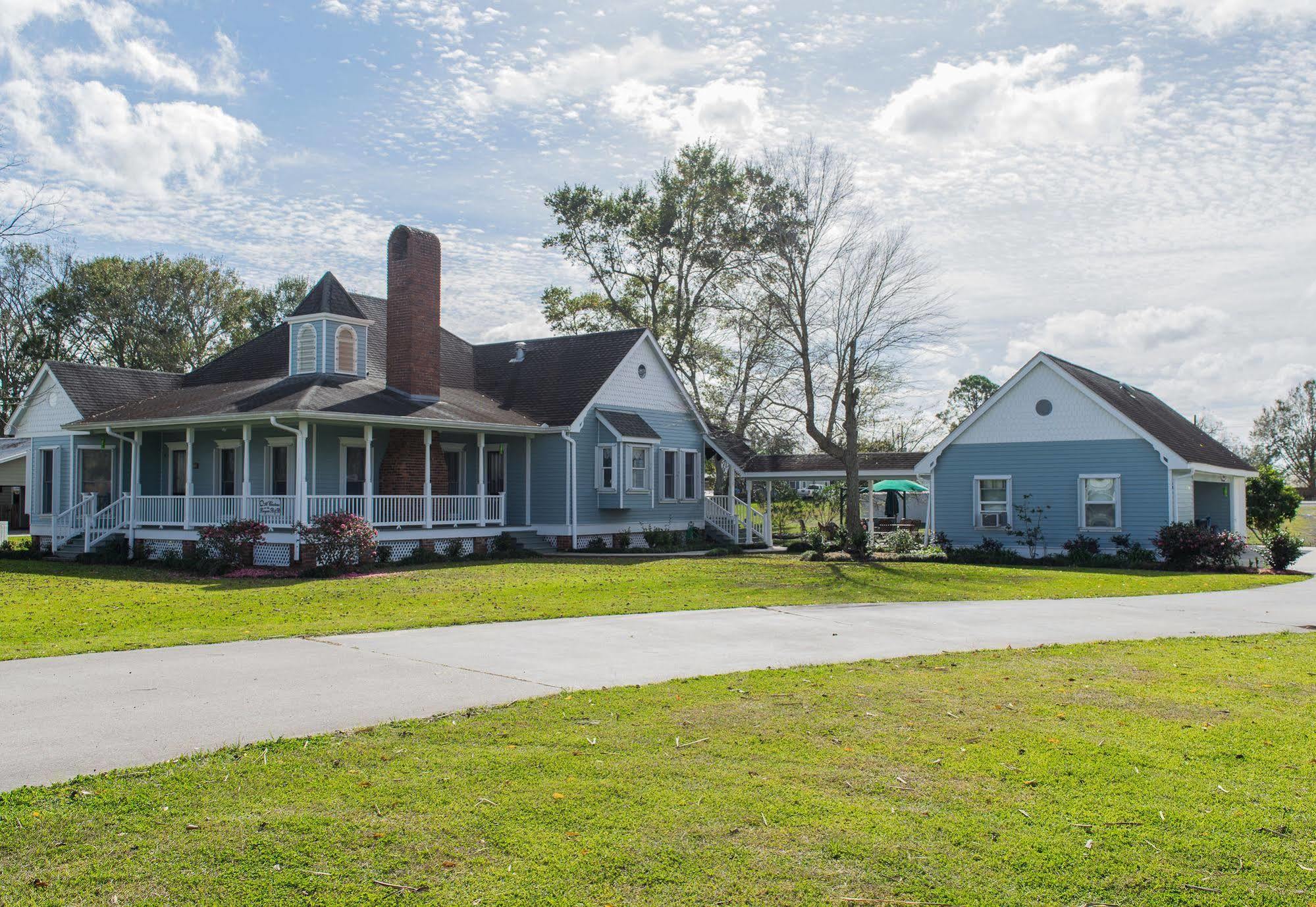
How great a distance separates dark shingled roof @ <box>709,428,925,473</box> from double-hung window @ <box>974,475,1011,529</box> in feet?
8.24

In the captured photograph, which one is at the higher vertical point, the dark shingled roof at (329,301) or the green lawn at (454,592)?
the dark shingled roof at (329,301)

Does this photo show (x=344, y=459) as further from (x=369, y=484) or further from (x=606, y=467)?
(x=606, y=467)

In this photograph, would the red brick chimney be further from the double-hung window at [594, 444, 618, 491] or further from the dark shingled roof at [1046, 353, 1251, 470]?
the dark shingled roof at [1046, 353, 1251, 470]

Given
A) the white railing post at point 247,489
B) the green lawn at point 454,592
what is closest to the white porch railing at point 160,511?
the green lawn at point 454,592

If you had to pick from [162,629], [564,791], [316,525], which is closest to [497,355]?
[316,525]

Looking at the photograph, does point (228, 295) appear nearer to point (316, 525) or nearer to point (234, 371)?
point (234, 371)

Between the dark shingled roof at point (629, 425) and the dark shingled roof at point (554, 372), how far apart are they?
0.80 m

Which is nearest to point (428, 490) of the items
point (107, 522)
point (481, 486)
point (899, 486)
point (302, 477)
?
point (481, 486)

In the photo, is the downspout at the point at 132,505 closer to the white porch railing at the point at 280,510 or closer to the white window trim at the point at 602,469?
the white porch railing at the point at 280,510

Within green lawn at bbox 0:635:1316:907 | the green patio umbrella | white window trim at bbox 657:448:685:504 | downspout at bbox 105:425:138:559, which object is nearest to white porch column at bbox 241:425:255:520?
downspout at bbox 105:425:138:559

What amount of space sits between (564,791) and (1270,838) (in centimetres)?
340

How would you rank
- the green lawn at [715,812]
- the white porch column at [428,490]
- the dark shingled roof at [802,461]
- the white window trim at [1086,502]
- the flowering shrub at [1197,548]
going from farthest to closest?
the dark shingled roof at [802,461]
the white window trim at [1086,502]
the white porch column at [428,490]
the flowering shrub at [1197,548]
the green lawn at [715,812]

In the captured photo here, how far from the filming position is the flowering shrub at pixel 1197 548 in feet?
80.1

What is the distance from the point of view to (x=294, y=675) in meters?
8.88
